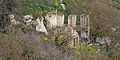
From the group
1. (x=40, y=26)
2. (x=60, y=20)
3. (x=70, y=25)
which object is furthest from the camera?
(x=70, y=25)

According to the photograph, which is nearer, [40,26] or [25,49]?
[25,49]

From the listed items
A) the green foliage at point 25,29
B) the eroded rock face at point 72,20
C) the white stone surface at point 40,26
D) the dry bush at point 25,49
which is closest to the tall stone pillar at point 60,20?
the eroded rock face at point 72,20

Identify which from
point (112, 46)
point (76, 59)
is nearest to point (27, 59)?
point (76, 59)

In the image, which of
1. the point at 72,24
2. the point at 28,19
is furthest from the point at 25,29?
the point at 72,24

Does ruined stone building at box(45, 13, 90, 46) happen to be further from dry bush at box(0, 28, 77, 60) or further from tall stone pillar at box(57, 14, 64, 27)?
dry bush at box(0, 28, 77, 60)

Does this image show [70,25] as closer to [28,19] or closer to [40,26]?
[40,26]

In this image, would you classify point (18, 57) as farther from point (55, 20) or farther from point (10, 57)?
point (55, 20)

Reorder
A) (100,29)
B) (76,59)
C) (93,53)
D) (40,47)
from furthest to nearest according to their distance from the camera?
1. (100,29)
2. (93,53)
3. (76,59)
4. (40,47)

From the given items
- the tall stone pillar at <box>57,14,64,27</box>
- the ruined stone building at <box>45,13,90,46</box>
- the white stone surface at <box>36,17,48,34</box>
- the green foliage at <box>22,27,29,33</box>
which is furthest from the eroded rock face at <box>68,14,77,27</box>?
the green foliage at <box>22,27,29,33</box>

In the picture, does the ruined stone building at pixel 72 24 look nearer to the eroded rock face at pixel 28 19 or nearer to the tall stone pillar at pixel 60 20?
the tall stone pillar at pixel 60 20
